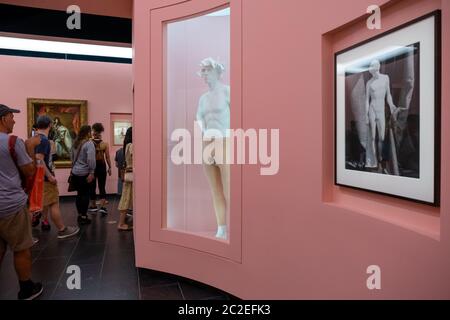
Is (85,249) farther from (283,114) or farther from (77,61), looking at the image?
(77,61)

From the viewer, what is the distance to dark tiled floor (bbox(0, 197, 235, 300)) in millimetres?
3252

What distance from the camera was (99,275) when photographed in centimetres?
372

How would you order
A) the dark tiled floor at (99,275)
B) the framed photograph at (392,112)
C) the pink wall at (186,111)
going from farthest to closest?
the pink wall at (186,111) < the dark tiled floor at (99,275) < the framed photograph at (392,112)

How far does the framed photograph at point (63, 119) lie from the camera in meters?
8.70

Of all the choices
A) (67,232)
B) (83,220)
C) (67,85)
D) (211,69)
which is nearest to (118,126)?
(67,85)

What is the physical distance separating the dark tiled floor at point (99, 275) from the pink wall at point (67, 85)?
15.1ft

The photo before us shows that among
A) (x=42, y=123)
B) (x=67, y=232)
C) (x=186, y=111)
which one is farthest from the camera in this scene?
(x=67, y=232)

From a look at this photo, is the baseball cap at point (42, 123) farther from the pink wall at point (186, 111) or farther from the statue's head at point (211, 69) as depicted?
the statue's head at point (211, 69)

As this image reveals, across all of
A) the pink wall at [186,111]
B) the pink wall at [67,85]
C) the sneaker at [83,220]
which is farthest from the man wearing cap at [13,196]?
the pink wall at [67,85]

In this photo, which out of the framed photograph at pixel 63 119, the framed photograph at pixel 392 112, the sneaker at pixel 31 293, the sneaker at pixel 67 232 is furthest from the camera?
the framed photograph at pixel 63 119

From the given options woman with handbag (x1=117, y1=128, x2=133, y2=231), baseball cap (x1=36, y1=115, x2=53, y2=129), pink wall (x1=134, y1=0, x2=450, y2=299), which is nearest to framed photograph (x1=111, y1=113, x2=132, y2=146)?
woman with handbag (x1=117, y1=128, x2=133, y2=231)

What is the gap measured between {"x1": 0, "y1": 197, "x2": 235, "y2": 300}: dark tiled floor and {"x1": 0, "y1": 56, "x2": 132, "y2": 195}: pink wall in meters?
4.60

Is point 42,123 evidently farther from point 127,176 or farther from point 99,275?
point 99,275

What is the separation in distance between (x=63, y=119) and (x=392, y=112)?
30.1 ft
